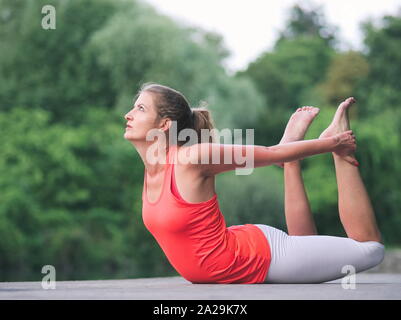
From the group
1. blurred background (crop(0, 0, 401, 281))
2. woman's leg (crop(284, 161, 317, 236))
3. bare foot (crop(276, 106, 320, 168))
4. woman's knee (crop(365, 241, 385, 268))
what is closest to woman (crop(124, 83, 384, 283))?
woman's knee (crop(365, 241, 385, 268))

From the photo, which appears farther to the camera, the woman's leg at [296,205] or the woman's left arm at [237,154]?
the woman's leg at [296,205]

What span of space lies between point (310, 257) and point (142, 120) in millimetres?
953

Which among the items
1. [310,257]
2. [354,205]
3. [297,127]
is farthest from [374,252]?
[297,127]

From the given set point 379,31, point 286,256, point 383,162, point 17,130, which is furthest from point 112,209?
point 286,256

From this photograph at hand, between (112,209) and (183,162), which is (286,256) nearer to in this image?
(183,162)

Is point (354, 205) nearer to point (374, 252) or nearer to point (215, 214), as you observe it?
point (374, 252)

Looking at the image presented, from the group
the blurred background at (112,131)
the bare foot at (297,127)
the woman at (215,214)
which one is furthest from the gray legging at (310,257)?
the blurred background at (112,131)

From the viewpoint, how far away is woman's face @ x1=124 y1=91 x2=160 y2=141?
11.0ft

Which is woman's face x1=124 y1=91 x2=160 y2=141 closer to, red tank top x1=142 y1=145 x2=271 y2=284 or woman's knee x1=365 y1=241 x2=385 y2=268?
red tank top x1=142 y1=145 x2=271 y2=284

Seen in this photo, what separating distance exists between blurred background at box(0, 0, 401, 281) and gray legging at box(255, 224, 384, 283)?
10646mm

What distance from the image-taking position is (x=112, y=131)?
21.3 metres

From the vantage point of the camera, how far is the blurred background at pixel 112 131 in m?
17.5

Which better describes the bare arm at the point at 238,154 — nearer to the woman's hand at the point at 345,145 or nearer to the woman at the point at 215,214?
the woman at the point at 215,214
